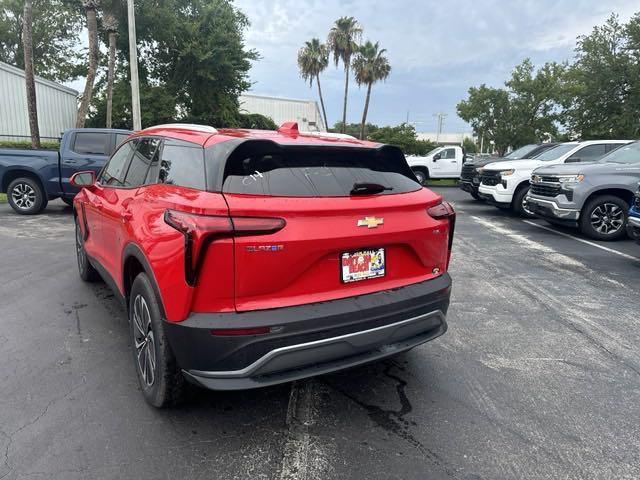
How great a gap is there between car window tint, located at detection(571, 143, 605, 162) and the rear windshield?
9.92 metres

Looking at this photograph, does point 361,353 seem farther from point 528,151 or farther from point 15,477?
point 528,151

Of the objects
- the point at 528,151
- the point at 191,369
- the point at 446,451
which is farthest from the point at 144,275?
the point at 528,151

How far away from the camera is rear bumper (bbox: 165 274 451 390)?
229cm

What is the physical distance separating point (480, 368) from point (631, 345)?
4.80ft

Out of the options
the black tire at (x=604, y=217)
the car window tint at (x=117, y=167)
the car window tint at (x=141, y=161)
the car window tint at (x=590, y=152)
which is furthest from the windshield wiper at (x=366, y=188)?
the car window tint at (x=590, y=152)

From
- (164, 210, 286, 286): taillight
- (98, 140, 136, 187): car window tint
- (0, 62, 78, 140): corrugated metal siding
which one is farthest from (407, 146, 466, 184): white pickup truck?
(164, 210, 286, 286): taillight

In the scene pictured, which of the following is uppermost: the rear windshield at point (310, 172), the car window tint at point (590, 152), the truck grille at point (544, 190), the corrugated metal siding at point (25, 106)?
the corrugated metal siding at point (25, 106)

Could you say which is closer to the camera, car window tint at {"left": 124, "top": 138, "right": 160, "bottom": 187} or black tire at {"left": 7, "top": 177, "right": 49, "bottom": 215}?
car window tint at {"left": 124, "top": 138, "right": 160, "bottom": 187}

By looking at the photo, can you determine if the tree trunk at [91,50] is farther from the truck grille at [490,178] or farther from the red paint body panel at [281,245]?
the red paint body panel at [281,245]

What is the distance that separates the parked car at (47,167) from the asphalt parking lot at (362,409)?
5867 millimetres

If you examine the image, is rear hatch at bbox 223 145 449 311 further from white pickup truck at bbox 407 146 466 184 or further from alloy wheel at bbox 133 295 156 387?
white pickup truck at bbox 407 146 466 184

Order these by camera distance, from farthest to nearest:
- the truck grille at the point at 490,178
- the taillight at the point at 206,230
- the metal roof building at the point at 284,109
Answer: the metal roof building at the point at 284,109, the truck grille at the point at 490,178, the taillight at the point at 206,230

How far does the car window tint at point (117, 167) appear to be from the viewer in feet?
12.6

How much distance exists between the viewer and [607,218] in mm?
8422
